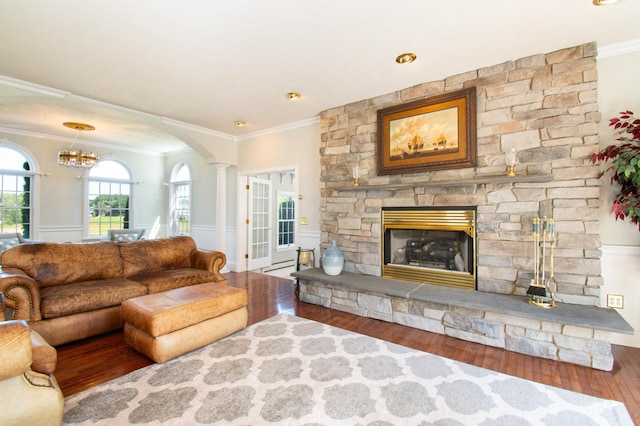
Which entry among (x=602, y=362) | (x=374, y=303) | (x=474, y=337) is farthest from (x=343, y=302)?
(x=602, y=362)

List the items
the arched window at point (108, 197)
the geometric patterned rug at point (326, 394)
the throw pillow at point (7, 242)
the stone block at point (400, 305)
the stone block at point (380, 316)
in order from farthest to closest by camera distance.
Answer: the arched window at point (108, 197) → the throw pillow at point (7, 242) → the stone block at point (380, 316) → the stone block at point (400, 305) → the geometric patterned rug at point (326, 394)

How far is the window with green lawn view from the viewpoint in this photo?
7.25 metres

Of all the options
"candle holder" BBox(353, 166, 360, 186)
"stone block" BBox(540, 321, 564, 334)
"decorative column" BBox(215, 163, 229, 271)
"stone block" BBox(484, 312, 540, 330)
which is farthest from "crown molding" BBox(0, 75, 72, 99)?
"stone block" BBox(540, 321, 564, 334)

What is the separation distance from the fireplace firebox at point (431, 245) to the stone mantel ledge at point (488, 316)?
176 millimetres

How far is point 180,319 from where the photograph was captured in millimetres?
2377

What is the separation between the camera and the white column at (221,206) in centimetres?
582

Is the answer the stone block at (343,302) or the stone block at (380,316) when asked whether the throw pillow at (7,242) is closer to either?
the stone block at (343,302)

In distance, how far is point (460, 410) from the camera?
1.77m

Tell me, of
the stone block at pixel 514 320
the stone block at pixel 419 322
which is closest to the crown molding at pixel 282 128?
the stone block at pixel 419 322

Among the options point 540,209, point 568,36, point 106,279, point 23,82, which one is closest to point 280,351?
point 106,279

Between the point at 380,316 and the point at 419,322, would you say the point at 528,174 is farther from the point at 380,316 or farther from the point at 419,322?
the point at 380,316

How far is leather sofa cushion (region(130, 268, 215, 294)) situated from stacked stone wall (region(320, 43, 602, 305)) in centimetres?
244

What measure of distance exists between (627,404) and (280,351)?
237 cm

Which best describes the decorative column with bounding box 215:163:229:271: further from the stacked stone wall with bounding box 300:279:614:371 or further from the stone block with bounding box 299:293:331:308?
the stacked stone wall with bounding box 300:279:614:371
